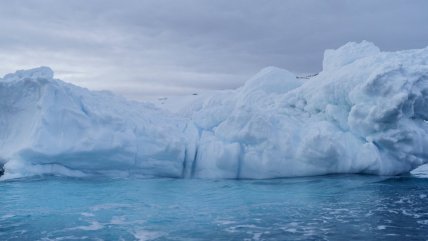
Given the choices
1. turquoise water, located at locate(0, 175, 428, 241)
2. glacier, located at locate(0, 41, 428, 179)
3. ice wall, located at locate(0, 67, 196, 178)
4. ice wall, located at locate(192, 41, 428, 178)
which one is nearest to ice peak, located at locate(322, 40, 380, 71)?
ice wall, located at locate(192, 41, 428, 178)

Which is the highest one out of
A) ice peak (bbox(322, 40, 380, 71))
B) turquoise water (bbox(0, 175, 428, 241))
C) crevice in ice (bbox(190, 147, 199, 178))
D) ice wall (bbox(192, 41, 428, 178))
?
ice peak (bbox(322, 40, 380, 71))

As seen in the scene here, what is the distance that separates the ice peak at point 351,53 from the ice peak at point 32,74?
10355 mm

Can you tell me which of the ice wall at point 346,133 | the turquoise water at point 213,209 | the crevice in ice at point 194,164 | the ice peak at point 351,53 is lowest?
the turquoise water at point 213,209

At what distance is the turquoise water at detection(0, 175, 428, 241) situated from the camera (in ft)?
24.0

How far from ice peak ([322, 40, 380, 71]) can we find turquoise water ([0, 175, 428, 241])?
18.4ft

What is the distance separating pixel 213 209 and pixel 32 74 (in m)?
8.48

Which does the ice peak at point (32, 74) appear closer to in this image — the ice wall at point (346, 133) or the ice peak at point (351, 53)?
the ice wall at point (346, 133)

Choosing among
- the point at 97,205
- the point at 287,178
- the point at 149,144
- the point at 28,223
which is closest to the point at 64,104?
the point at 149,144

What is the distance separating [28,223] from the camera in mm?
7961

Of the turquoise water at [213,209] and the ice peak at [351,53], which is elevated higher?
the ice peak at [351,53]

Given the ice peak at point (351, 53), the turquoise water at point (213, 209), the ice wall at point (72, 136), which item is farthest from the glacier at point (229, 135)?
the ice peak at point (351, 53)

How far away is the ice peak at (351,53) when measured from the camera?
17.2m

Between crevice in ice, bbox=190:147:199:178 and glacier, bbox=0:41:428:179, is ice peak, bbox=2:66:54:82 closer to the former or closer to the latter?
glacier, bbox=0:41:428:179

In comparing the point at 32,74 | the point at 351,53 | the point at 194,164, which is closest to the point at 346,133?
the point at 351,53
